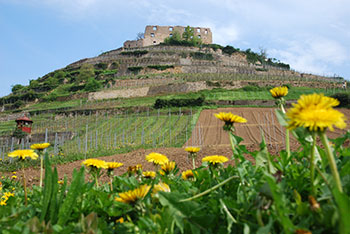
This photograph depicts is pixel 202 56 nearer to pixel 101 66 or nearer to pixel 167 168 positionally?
pixel 101 66

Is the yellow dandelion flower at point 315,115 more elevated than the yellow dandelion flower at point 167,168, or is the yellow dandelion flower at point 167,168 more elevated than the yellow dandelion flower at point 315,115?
the yellow dandelion flower at point 315,115

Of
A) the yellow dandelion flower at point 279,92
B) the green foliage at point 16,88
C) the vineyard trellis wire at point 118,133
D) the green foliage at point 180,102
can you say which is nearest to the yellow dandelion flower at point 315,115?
the yellow dandelion flower at point 279,92

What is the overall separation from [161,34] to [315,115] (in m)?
77.1

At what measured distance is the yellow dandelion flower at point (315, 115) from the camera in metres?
0.66

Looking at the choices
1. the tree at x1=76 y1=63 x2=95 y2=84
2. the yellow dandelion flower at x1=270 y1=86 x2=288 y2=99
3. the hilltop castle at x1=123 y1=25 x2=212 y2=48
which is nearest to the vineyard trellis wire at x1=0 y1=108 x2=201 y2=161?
the yellow dandelion flower at x1=270 y1=86 x2=288 y2=99

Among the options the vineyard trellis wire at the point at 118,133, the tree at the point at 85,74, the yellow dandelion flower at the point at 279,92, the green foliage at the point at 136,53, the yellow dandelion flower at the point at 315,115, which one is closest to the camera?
the yellow dandelion flower at the point at 315,115

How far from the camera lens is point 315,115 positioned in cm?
67

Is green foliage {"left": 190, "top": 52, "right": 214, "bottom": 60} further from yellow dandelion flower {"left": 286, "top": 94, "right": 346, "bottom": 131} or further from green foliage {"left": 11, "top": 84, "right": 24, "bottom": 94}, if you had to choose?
yellow dandelion flower {"left": 286, "top": 94, "right": 346, "bottom": 131}

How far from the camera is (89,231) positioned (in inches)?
29.3

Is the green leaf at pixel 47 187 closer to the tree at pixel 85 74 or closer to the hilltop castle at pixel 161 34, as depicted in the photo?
the tree at pixel 85 74

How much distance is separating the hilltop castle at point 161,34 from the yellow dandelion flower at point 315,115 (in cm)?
7435

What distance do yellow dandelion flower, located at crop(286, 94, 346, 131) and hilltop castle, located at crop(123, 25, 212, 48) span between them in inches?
2927

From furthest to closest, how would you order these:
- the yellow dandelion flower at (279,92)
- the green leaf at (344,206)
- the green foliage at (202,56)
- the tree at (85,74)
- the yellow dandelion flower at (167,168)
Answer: the green foliage at (202,56) → the tree at (85,74) → the yellow dandelion flower at (167,168) → the yellow dandelion flower at (279,92) → the green leaf at (344,206)

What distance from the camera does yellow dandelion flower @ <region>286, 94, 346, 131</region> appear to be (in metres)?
0.66
